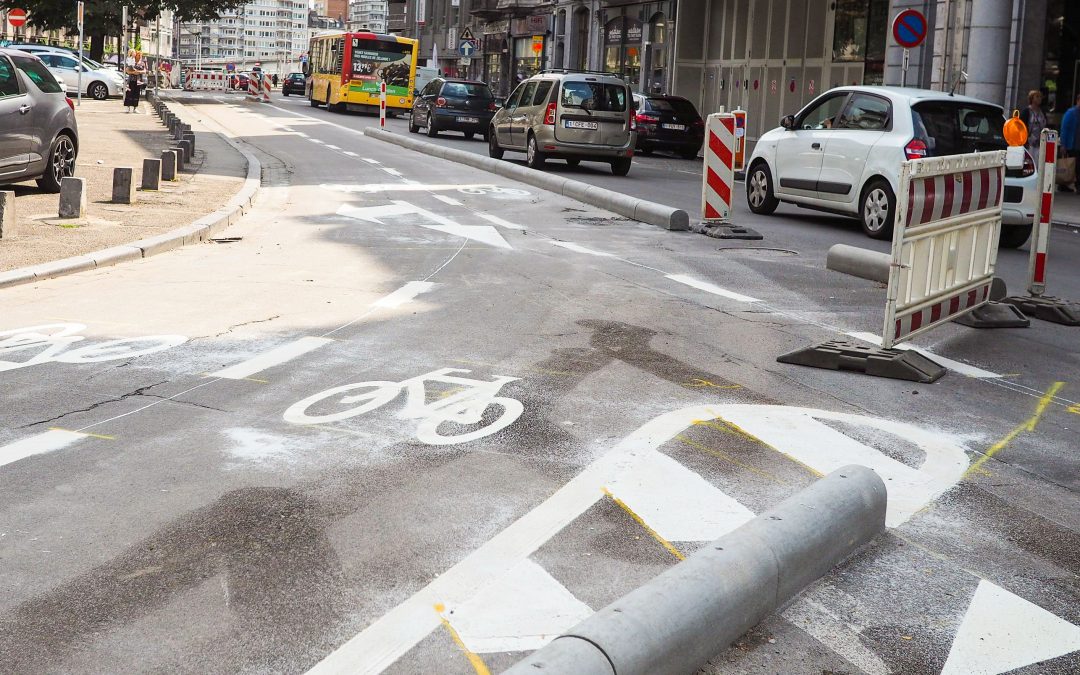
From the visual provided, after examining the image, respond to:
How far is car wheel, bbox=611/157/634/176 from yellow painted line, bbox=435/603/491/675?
20659 millimetres

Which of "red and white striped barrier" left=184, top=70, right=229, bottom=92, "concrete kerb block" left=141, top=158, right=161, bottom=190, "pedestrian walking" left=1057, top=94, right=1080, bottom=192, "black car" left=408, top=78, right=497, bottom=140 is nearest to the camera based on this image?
"concrete kerb block" left=141, top=158, right=161, bottom=190

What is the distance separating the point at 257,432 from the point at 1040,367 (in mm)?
4746

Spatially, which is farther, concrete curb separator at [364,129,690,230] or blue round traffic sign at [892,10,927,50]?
blue round traffic sign at [892,10,927,50]

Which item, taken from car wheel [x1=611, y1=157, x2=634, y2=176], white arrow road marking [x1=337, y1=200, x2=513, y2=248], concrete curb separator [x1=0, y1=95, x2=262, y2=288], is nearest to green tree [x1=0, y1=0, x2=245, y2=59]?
car wheel [x1=611, y1=157, x2=634, y2=176]

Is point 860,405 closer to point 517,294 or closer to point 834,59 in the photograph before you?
point 517,294

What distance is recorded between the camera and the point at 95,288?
9.31 metres

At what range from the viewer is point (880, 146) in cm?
1416

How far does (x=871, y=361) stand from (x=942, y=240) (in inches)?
42.0

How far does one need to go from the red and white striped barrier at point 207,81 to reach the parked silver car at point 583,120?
2429 inches

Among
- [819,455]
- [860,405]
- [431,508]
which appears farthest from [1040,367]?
[431,508]

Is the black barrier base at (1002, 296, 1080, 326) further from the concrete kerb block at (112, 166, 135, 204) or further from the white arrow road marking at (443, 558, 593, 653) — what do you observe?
the concrete kerb block at (112, 166, 135, 204)

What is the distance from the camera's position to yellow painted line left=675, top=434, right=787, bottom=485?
197 inches

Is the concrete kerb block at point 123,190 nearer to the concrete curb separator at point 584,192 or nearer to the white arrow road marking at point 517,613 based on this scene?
the concrete curb separator at point 584,192

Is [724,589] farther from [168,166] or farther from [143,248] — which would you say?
[168,166]
